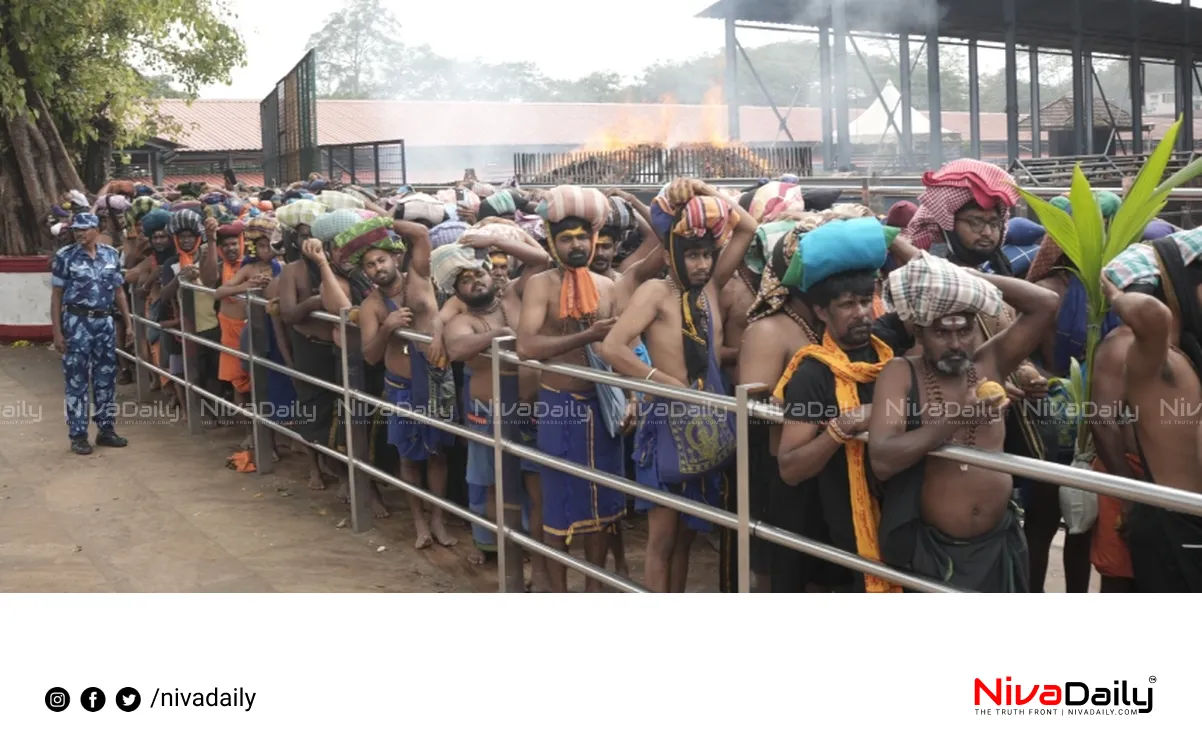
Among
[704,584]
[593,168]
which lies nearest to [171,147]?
[593,168]

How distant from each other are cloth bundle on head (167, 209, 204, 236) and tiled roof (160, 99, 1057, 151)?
67.7 feet

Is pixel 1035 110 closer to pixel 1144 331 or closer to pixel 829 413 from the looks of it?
pixel 1144 331

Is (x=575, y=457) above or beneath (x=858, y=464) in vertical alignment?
beneath

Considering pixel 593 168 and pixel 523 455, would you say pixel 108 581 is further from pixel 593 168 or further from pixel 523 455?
pixel 593 168

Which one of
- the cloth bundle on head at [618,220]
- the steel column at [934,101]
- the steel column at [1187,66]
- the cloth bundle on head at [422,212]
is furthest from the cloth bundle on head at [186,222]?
the steel column at [1187,66]

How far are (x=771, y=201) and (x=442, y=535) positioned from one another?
255 cm

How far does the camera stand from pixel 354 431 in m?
6.91

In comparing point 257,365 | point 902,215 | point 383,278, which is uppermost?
point 902,215

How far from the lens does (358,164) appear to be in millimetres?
24547

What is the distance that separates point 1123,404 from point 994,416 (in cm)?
62

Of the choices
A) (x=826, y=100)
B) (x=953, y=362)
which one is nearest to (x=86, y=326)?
(x=953, y=362)

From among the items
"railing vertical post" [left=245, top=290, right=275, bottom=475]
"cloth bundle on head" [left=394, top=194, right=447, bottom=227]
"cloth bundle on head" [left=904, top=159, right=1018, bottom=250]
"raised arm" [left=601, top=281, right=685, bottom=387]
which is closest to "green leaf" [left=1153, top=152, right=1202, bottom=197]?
"cloth bundle on head" [left=904, top=159, right=1018, bottom=250]

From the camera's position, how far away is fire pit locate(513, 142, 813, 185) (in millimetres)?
17922

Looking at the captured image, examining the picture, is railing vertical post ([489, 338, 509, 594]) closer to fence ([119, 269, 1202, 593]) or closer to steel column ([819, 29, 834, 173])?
fence ([119, 269, 1202, 593])
